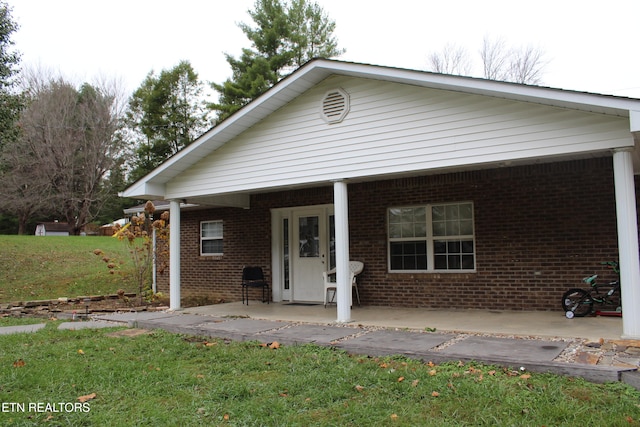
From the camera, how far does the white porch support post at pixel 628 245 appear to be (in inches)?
229

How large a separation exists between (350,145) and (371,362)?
3716 millimetres

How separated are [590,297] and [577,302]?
0.23m

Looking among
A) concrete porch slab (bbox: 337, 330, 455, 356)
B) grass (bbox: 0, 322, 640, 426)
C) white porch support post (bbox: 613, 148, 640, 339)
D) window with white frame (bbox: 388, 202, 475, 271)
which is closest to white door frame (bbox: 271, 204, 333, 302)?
window with white frame (bbox: 388, 202, 475, 271)

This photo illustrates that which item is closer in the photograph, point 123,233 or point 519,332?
point 519,332

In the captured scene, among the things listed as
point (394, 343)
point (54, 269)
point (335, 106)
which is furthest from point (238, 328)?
point (54, 269)

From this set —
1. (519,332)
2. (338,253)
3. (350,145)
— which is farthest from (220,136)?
(519,332)

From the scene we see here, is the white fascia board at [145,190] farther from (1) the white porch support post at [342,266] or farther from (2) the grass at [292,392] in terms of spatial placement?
(2) the grass at [292,392]

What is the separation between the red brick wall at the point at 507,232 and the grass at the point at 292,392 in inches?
159

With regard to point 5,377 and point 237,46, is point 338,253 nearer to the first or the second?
point 5,377

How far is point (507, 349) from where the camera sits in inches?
213

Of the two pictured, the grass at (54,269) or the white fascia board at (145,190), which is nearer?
the white fascia board at (145,190)

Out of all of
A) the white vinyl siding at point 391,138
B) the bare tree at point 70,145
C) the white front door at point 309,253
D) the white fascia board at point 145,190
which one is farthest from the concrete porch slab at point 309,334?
the bare tree at point 70,145

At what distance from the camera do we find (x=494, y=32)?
80.3 feet

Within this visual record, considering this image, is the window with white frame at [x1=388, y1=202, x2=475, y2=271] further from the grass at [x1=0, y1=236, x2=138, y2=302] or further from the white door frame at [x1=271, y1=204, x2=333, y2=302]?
the grass at [x1=0, y1=236, x2=138, y2=302]
